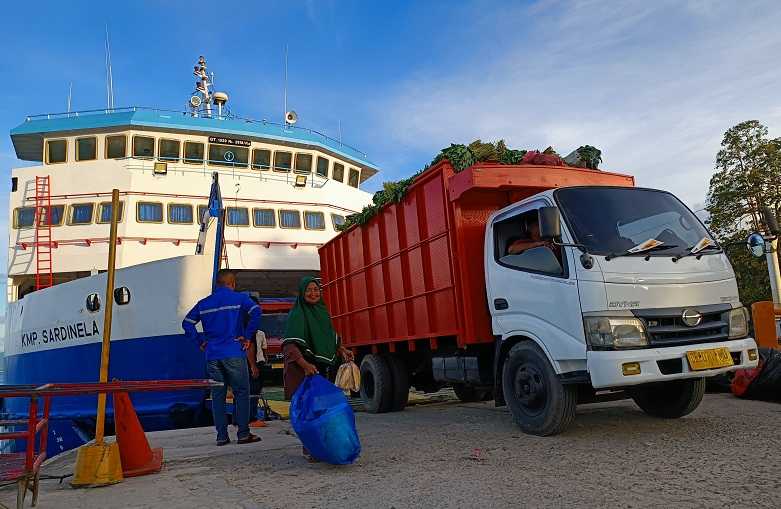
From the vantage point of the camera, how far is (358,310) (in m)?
8.35

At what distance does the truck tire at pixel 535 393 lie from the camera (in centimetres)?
463

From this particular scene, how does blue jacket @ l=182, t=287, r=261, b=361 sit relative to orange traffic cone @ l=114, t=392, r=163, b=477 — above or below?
above

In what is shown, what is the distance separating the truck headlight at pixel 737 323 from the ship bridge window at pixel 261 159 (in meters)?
14.6

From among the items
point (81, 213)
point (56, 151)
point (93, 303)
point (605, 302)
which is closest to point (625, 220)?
point (605, 302)

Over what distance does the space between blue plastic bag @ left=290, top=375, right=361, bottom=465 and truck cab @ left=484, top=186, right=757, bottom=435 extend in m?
1.67

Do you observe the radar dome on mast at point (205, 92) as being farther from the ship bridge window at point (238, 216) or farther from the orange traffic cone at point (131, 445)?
the orange traffic cone at point (131, 445)

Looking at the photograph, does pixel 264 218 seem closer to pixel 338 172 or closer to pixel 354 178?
pixel 338 172

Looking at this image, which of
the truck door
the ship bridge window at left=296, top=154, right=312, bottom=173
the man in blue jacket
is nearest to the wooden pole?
the man in blue jacket

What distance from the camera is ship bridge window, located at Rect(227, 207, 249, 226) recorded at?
16.2 m

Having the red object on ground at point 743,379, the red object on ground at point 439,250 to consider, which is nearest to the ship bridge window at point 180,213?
the red object on ground at point 439,250

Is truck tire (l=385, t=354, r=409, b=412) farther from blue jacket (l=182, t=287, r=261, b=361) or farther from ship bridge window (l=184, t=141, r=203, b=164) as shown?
ship bridge window (l=184, t=141, r=203, b=164)

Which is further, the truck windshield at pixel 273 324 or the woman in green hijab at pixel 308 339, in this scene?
the truck windshield at pixel 273 324

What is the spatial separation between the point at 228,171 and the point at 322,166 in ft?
10.2

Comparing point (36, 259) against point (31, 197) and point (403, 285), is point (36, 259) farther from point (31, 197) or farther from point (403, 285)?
point (403, 285)
